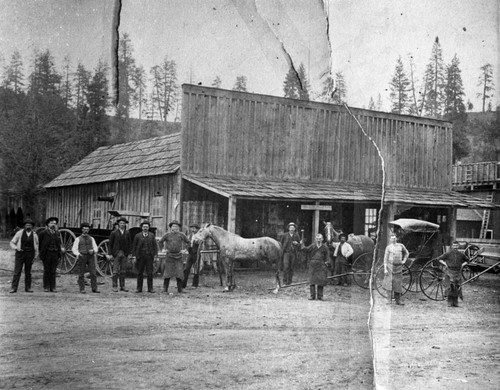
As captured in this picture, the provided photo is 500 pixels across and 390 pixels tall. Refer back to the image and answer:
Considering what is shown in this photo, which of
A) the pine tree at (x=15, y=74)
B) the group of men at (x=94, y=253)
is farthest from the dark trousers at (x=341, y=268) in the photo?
the pine tree at (x=15, y=74)

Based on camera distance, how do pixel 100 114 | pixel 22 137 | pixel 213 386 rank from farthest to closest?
pixel 100 114
pixel 22 137
pixel 213 386

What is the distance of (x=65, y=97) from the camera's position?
102 ft

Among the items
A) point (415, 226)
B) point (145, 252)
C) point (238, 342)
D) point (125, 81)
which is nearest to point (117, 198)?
point (145, 252)

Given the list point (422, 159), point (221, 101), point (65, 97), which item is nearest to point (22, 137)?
point (65, 97)

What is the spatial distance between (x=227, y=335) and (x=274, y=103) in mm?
11167

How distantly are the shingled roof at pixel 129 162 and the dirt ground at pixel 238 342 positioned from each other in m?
5.97

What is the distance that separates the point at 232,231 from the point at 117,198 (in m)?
5.76

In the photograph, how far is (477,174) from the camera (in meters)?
28.9

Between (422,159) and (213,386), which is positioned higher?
(422,159)

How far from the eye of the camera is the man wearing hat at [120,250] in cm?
1280

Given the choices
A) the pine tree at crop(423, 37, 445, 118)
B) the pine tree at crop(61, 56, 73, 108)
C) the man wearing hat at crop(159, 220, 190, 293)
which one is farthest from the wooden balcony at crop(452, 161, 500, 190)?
the pine tree at crop(61, 56, 73, 108)

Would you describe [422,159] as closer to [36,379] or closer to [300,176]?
[300,176]

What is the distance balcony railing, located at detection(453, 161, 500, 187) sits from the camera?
91.4ft

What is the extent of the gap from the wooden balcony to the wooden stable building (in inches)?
312
